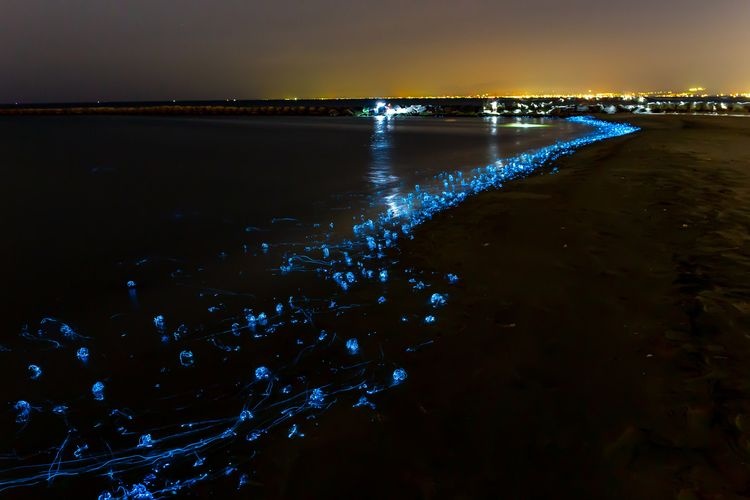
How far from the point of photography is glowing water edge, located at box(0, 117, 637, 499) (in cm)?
328

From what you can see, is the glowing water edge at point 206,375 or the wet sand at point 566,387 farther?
the glowing water edge at point 206,375

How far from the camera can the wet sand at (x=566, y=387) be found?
9.73 ft

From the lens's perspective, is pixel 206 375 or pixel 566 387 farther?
pixel 206 375

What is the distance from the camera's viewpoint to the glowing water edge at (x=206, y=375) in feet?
10.8

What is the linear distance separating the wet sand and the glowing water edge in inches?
11.3

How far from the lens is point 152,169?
1930 centimetres

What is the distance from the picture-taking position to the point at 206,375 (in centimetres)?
434

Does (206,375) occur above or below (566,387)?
below

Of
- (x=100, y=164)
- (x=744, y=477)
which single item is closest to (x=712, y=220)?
(x=744, y=477)

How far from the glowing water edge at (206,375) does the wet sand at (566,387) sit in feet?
0.94

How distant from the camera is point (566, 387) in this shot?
12.5 ft

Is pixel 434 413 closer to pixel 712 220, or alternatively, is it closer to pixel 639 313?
pixel 639 313

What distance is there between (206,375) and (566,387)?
3169mm

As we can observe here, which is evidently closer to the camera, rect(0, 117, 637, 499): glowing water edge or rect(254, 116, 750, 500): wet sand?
rect(254, 116, 750, 500): wet sand
